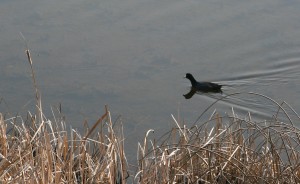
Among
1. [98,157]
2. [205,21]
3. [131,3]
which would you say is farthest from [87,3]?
[98,157]

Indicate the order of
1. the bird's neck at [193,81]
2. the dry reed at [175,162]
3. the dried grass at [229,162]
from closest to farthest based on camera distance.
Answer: the dry reed at [175,162], the dried grass at [229,162], the bird's neck at [193,81]

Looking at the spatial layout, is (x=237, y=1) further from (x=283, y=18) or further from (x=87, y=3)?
(x=87, y=3)

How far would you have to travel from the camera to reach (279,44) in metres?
11.3

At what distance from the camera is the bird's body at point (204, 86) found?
10.3m

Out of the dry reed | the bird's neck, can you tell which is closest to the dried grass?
the dry reed

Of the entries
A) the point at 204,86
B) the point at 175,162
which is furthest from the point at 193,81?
the point at 175,162

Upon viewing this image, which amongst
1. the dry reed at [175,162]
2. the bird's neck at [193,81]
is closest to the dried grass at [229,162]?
the dry reed at [175,162]

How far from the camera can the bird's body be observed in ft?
33.7

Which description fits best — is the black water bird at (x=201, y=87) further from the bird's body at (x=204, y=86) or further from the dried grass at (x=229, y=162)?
the dried grass at (x=229, y=162)

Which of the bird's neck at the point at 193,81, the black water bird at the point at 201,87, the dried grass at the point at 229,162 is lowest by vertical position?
the dried grass at the point at 229,162

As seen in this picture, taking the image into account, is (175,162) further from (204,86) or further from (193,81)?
(204,86)

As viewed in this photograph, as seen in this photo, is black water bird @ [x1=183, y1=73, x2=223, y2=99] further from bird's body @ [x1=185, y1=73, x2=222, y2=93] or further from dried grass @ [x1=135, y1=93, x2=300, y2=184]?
dried grass @ [x1=135, y1=93, x2=300, y2=184]

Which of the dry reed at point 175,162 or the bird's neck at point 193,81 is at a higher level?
the bird's neck at point 193,81

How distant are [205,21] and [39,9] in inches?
110
